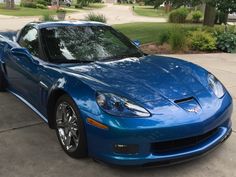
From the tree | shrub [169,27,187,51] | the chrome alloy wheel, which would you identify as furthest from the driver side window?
the tree

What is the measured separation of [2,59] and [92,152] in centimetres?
299

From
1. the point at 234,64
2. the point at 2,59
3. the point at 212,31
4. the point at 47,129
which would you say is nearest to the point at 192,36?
the point at 212,31

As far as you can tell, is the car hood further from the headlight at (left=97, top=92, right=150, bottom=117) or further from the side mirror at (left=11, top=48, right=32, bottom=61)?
the side mirror at (left=11, top=48, right=32, bottom=61)

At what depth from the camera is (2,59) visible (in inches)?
235

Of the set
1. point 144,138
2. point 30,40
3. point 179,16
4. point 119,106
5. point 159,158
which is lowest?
point 179,16

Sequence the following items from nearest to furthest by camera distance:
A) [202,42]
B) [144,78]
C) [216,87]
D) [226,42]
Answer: [144,78], [216,87], [202,42], [226,42]

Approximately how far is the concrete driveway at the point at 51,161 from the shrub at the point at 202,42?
23.2 ft

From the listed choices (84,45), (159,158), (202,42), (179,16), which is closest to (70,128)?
(159,158)

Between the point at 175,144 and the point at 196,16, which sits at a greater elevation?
the point at 175,144

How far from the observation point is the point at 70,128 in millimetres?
3922

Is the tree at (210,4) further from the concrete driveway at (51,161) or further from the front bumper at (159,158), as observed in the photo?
the front bumper at (159,158)

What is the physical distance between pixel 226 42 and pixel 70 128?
29.6 ft

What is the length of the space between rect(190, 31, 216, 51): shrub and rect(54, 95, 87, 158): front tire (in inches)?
323

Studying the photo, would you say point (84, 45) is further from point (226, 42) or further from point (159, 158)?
point (226, 42)
